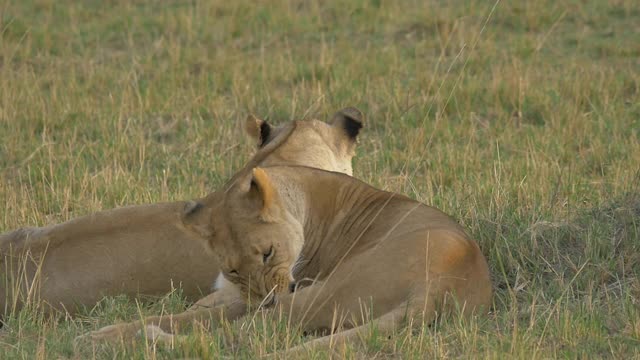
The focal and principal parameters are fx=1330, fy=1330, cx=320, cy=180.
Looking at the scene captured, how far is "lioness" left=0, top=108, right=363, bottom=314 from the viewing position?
18.3ft

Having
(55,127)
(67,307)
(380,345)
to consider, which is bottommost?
(55,127)

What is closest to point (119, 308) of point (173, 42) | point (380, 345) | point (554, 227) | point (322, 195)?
point (322, 195)

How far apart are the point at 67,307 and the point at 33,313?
24 cm

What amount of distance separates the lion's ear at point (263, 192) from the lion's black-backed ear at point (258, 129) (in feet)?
4.32

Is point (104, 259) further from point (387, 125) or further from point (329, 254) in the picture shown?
point (387, 125)

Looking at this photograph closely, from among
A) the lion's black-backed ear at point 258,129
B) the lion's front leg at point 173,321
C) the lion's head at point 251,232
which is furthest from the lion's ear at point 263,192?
the lion's black-backed ear at point 258,129

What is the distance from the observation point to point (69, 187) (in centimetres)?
744

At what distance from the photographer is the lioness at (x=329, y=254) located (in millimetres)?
4816

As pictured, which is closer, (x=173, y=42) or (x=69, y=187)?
(x=69, y=187)

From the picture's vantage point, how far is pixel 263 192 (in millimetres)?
5039

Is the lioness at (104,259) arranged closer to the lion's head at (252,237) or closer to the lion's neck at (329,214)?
the lion's head at (252,237)

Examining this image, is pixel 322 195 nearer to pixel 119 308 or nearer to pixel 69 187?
pixel 119 308

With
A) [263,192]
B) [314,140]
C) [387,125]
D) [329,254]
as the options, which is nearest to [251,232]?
[263,192]

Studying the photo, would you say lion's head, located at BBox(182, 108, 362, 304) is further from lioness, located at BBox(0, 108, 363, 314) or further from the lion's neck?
Result: lioness, located at BBox(0, 108, 363, 314)
